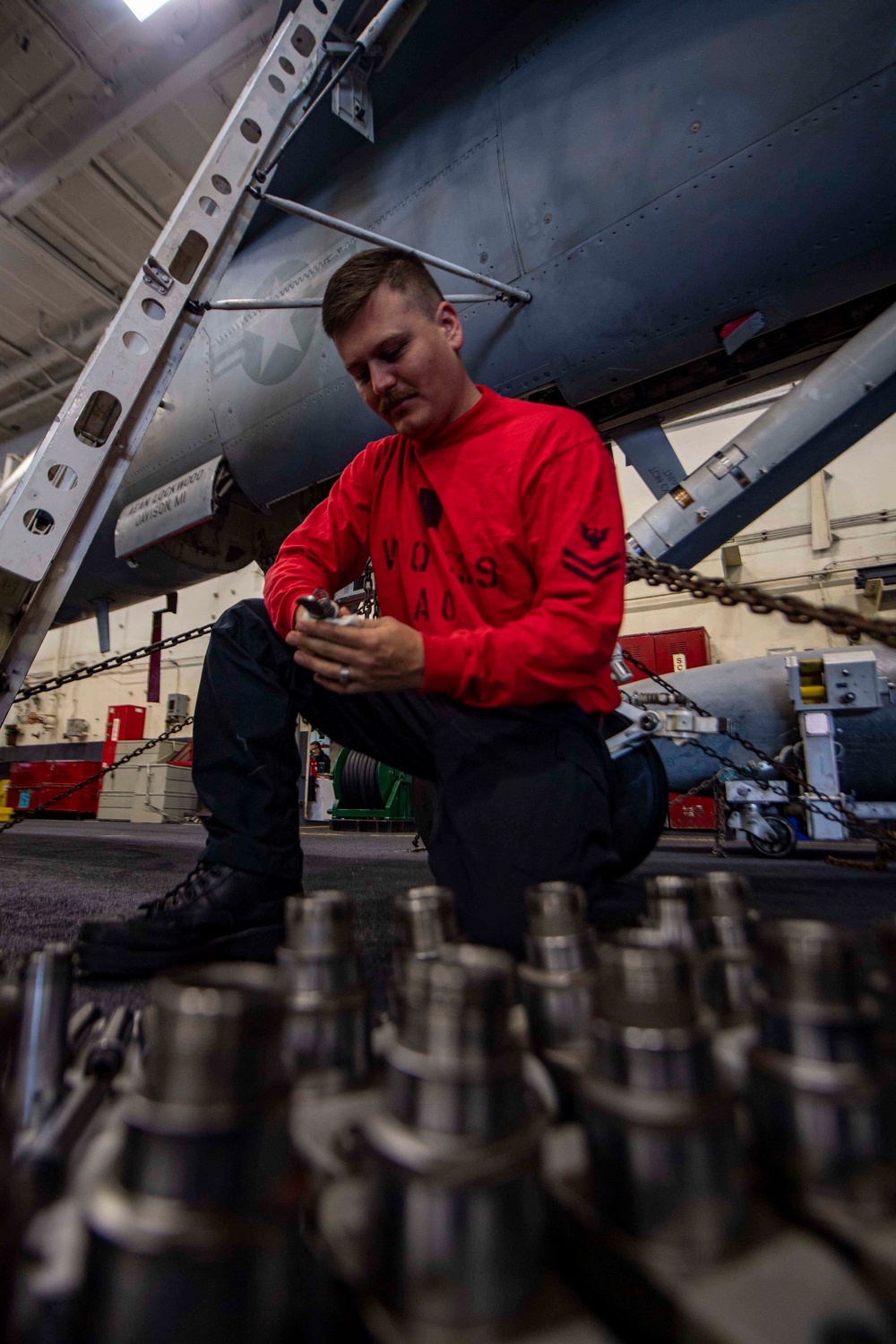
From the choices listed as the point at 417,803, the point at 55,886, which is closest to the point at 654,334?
the point at 417,803

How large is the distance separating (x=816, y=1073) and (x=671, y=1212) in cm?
12

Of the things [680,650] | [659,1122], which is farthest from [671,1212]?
[680,650]

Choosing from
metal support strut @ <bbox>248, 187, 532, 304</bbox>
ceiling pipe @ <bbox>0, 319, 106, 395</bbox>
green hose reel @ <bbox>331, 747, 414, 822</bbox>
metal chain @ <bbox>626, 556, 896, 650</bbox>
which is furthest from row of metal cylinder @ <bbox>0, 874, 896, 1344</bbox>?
ceiling pipe @ <bbox>0, 319, 106, 395</bbox>

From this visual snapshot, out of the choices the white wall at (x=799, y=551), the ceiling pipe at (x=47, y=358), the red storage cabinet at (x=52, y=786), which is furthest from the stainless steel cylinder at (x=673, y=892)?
the red storage cabinet at (x=52, y=786)

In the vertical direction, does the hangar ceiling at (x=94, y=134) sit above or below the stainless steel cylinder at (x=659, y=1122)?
above

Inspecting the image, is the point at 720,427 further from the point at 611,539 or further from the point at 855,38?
the point at 611,539

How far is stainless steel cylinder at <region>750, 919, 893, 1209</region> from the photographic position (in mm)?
338

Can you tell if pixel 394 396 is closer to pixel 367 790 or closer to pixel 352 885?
pixel 352 885

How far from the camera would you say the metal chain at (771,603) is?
1253 mm

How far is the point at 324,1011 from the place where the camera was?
49 centimetres

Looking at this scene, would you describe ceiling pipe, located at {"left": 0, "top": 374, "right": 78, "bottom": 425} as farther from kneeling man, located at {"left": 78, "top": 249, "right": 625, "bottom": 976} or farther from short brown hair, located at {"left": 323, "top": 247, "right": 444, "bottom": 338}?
kneeling man, located at {"left": 78, "top": 249, "right": 625, "bottom": 976}

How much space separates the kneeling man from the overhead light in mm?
4771

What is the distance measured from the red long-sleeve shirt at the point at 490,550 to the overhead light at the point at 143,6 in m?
4.92

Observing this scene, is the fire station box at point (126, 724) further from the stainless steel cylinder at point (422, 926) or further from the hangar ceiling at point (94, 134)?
the stainless steel cylinder at point (422, 926)
